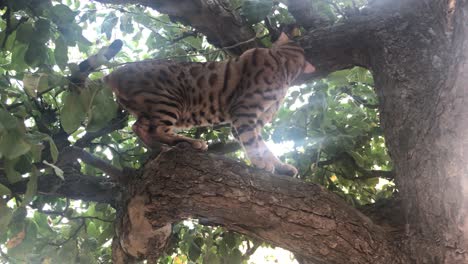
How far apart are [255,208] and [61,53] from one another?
4.36ft

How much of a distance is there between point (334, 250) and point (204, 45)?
2884 millimetres

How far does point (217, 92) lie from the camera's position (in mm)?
3867

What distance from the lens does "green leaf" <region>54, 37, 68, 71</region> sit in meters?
2.51

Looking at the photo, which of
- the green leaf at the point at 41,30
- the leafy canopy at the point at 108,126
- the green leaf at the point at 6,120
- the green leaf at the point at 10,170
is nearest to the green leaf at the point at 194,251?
the leafy canopy at the point at 108,126

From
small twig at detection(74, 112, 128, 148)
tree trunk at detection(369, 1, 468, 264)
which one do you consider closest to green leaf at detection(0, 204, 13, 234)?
small twig at detection(74, 112, 128, 148)

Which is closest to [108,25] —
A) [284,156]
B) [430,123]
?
[284,156]

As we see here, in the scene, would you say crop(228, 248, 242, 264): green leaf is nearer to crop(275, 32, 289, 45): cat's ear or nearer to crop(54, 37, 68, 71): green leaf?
crop(275, 32, 289, 45): cat's ear

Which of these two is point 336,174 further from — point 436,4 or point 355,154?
point 436,4

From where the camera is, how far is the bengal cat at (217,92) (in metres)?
3.45

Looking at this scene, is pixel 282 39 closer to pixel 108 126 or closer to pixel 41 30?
pixel 108 126

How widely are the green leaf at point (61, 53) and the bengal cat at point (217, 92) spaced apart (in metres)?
0.86

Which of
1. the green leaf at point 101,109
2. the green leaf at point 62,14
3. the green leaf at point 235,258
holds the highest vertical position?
the green leaf at point 62,14

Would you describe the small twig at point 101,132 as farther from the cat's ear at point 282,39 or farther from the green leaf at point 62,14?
the cat's ear at point 282,39

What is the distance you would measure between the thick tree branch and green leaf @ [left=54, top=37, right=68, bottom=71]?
2.43 feet
